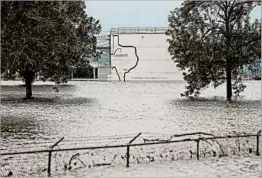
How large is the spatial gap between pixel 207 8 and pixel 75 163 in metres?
24.3

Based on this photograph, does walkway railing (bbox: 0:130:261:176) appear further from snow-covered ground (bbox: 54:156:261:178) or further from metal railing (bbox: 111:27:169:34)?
metal railing (bbox: 111:27:169:34)

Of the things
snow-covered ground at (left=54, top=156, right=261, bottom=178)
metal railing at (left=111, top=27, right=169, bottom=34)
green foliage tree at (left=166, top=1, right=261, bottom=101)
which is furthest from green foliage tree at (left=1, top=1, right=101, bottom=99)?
metal railing at (left=111, top=27, right=169, bottom=34)

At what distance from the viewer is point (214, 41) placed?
30.8 metres

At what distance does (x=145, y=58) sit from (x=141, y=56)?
3.35ft

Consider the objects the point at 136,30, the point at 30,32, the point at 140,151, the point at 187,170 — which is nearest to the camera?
the point at 187,170

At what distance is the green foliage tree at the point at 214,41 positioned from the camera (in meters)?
30.0

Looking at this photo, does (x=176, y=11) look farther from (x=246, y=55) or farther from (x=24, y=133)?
(x=24, y=133)

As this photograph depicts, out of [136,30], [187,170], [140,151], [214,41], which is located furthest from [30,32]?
[136,30]

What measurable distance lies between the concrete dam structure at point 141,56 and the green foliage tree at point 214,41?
36.7 metres

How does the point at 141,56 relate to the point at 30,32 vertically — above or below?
above

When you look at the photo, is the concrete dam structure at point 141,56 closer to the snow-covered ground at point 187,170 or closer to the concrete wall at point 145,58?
the concrete wall at point 145,58

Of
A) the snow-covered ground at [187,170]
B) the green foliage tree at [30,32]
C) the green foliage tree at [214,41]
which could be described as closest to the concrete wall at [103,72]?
the green foliage tree at [214,41]

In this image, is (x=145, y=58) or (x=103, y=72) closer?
(x=145, y=58)

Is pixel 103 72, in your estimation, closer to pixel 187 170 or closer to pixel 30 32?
Result: pixel 30 32
